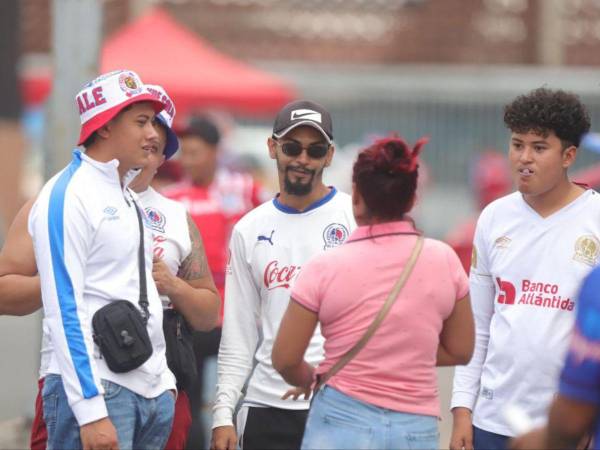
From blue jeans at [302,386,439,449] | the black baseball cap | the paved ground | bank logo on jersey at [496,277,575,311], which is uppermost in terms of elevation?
the black baseball cap

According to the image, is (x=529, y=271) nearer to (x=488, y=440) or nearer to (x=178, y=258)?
(x=488, y=440)

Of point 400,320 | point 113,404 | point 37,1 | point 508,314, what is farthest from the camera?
point 37,1

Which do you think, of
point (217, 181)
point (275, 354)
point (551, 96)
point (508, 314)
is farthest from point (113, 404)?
point (217, 181)

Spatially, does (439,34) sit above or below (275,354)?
above

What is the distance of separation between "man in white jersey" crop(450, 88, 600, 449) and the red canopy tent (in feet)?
30.5

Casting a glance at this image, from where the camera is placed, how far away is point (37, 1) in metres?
19.8

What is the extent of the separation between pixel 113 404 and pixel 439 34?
17.3m

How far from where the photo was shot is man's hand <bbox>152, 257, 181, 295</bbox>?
5648 millimetres

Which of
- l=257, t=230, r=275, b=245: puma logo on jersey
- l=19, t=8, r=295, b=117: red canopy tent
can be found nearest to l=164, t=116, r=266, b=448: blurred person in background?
l=257, t=230, r=275, b=245: puma logo on jersey

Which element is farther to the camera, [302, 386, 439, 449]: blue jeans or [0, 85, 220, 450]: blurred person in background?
[0, 85, 220, 450]: blurred person in background

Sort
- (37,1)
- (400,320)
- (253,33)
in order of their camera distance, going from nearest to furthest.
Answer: (400,320), (37,1), (253,33)

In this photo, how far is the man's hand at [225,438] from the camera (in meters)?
5.75

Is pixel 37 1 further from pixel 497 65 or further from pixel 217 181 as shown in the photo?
pixel 217 181

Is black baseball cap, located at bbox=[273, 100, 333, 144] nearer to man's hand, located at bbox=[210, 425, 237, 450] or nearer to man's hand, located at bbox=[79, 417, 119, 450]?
man's hand, located at bbox=[210, 425, 237, 450]
